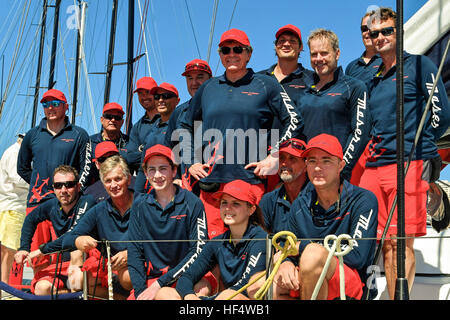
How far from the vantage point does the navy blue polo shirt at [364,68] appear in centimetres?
385

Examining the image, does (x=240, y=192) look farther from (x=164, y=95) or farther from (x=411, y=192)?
(x=164, y=95)

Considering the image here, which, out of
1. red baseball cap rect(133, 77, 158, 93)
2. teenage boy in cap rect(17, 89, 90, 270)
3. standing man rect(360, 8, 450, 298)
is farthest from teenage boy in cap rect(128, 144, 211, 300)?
red baseball cap rect(133, 77, 158, 93)

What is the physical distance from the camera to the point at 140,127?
17.3ft

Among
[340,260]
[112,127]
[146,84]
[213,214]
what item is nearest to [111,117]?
[112,127]

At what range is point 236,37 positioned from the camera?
12.1ft

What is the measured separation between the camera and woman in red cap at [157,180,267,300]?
2.88 metres

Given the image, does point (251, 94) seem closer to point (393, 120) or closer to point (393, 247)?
point (393, 120)

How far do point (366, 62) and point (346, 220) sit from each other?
76.4 inches

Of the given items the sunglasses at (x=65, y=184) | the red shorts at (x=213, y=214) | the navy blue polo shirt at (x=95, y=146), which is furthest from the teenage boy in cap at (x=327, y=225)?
the navy blue polo shirt at (x=95, y=146)

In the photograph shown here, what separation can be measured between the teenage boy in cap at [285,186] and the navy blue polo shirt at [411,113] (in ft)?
1.51

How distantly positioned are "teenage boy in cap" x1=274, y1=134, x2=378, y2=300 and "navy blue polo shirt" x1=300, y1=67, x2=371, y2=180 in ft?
1.34

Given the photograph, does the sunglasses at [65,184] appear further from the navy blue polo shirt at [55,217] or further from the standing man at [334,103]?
the standing man at [334,103]

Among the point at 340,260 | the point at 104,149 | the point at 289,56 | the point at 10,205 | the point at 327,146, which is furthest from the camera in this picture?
the point at 10,205
